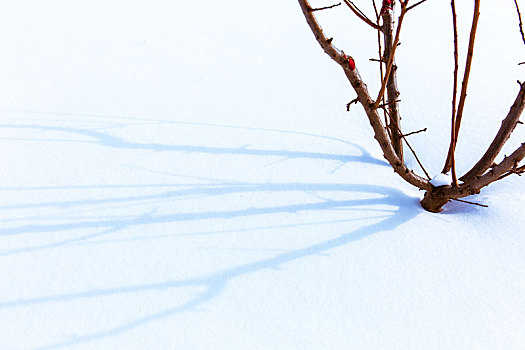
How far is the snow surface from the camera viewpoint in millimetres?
836

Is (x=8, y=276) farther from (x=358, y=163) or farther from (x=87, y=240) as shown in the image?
(x=358, y=163)

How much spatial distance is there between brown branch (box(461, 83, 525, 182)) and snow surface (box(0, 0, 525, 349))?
11 cm

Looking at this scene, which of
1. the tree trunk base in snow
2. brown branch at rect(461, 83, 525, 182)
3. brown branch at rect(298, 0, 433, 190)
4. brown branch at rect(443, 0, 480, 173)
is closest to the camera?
brown branch at rect(443, 0, 480, 173)

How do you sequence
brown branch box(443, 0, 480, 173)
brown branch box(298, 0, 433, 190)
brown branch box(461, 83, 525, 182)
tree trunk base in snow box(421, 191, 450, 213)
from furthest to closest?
tree trunk base in snow box(421, 191, 450, 213), brown branch box(461, 83, 525, 182), brown branch box(298, 0, 433, 190), brown branch box(443, 0, 480, 173)

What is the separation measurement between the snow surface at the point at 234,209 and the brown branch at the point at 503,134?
0.11m

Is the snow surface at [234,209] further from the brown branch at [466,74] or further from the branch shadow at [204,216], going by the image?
the brown branch at [466,74]

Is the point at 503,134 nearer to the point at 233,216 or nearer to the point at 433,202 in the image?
the point at 433,202

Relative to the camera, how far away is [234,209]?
108 centimetres

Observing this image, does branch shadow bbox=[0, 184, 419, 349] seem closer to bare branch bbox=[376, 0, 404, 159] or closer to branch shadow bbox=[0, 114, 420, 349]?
branch shadow bbox=[0, 114, 420, 349]

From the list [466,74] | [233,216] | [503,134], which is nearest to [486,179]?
[503,134]

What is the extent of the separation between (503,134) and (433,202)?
8.7 inches

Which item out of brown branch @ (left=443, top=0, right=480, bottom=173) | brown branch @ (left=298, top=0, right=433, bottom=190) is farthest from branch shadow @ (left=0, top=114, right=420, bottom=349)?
brown branch @ (left=443, top=0, right=480, bottom=173)

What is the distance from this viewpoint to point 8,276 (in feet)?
2.96

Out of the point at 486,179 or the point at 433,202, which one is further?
the point at 433,202
